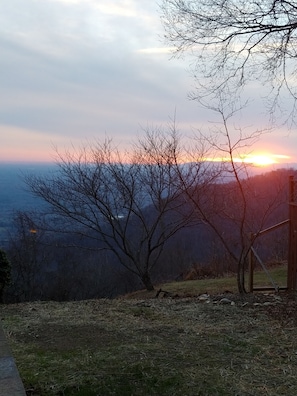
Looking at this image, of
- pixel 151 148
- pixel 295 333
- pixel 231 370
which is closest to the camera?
pixel 231 370

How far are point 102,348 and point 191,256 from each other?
21.5m

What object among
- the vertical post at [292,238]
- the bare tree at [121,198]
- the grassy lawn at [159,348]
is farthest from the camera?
the bare tree at [121,198]

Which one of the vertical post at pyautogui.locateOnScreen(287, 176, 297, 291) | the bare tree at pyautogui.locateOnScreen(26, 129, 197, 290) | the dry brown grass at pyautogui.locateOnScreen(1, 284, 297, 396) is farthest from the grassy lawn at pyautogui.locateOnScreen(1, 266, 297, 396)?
the bare tree at pyautogui.locateOnScreen(26, 129, 197, 290)

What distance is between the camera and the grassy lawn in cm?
333

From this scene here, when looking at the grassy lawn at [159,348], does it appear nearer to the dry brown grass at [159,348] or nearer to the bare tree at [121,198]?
the dry brown grass at [159,348]

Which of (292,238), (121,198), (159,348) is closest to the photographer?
(159,348)

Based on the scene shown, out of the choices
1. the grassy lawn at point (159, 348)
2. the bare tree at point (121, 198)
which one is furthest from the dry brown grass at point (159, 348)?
the bare tree at point (121, 198)

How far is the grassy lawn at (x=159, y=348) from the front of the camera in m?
3.33

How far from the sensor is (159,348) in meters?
4.19

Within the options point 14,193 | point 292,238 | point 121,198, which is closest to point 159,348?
point 292,238

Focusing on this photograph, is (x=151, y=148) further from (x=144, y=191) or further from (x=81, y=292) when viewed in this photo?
(x=81, y=292)

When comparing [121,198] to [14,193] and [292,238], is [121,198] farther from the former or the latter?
[14,193]

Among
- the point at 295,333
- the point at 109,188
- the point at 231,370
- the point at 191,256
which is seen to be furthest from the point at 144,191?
the point at 191,256

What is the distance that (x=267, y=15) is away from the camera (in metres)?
6.15
